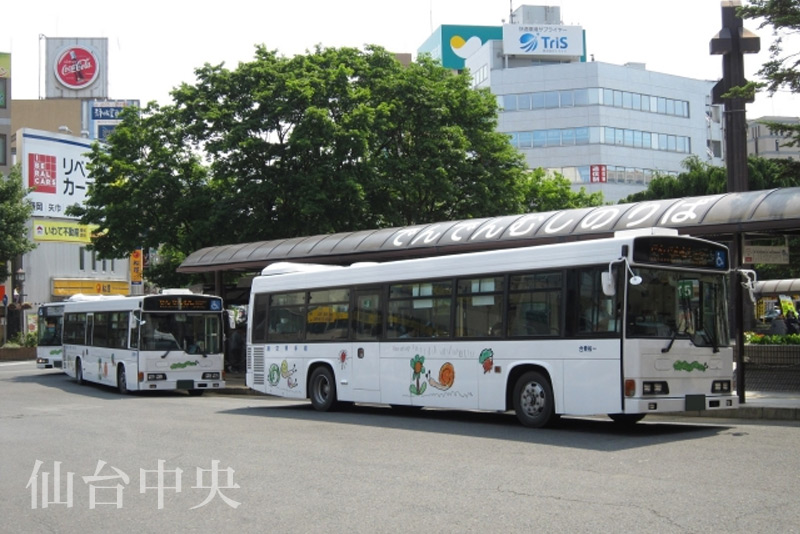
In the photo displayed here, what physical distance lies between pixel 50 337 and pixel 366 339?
2474 centimetres

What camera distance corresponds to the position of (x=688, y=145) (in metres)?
89.6

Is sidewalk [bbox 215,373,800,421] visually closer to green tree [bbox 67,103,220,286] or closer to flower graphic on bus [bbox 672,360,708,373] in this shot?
flower graphic on bus [bbox 672,360,708,373]

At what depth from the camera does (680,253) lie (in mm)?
14023

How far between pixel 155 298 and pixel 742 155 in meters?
15.6

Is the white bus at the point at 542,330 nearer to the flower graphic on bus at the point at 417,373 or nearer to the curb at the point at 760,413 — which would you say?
the flower graphic on bus at the point at 417,373

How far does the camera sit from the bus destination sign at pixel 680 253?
44.5ft

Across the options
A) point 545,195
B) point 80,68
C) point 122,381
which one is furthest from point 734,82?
point 80,68

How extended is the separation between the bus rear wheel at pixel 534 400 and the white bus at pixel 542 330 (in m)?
0.02

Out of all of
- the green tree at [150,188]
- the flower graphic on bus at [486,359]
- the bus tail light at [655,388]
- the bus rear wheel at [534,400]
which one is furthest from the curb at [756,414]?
the green tree at [150,188]

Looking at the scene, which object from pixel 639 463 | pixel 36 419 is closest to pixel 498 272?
pixel 639 463

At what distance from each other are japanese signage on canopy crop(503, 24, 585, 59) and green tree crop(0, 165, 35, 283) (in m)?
52.2

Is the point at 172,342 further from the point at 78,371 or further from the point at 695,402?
the point at 695,402

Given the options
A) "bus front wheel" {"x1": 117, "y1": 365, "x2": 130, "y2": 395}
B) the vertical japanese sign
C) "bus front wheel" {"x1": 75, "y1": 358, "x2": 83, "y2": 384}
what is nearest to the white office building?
the vertical japanese sign

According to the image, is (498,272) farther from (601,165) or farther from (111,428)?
(601,165)
